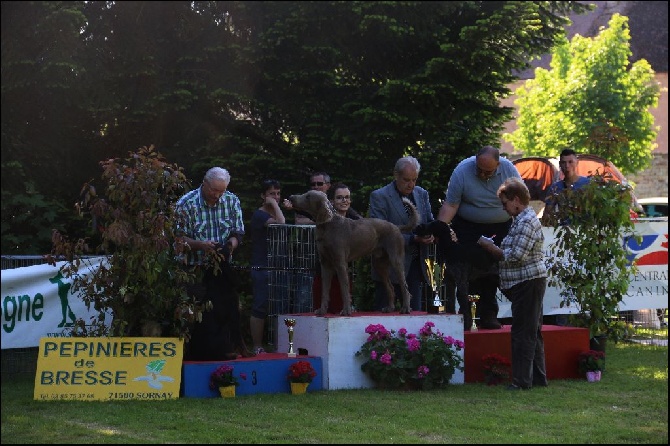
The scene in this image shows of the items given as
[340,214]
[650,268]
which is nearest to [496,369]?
[340,214]

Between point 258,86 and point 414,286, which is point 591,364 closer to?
point 414,286

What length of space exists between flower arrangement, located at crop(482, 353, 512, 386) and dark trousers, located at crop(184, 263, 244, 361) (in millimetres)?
2322

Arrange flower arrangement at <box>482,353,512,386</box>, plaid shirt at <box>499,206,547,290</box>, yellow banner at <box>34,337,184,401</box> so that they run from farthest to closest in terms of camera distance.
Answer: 1. flower arrangement at <box>482,353,512,386</box>
2. plaid shirt at <box>499,206,547,290</box>
3. yellow banner at <box>34,337,184,401</box>

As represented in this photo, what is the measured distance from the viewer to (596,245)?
34.7ft

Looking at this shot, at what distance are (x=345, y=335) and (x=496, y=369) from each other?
1458mm

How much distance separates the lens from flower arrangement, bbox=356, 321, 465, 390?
8.90 m

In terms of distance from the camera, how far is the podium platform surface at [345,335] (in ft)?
29.4

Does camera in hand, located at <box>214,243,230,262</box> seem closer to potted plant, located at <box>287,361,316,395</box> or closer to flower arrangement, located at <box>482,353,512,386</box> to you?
potted plant, located at <box>287,361,316,395</box>

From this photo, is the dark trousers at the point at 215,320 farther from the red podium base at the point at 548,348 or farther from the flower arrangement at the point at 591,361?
the flower arrangement at the point at 591,361

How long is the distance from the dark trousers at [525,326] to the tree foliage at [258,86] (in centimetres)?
450

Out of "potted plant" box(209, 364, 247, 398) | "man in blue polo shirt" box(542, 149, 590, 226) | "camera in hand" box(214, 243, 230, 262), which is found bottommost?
"potted plant" box(209, 364, 247, 398)

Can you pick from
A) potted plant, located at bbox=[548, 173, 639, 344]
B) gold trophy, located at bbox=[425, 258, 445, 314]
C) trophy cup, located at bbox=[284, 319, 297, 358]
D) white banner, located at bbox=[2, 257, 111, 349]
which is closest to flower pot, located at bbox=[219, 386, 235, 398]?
trophy cup, located at bbox=[284, 319, 297, 358]

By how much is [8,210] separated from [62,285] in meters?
2.22

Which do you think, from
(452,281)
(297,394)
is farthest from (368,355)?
(452,281)
